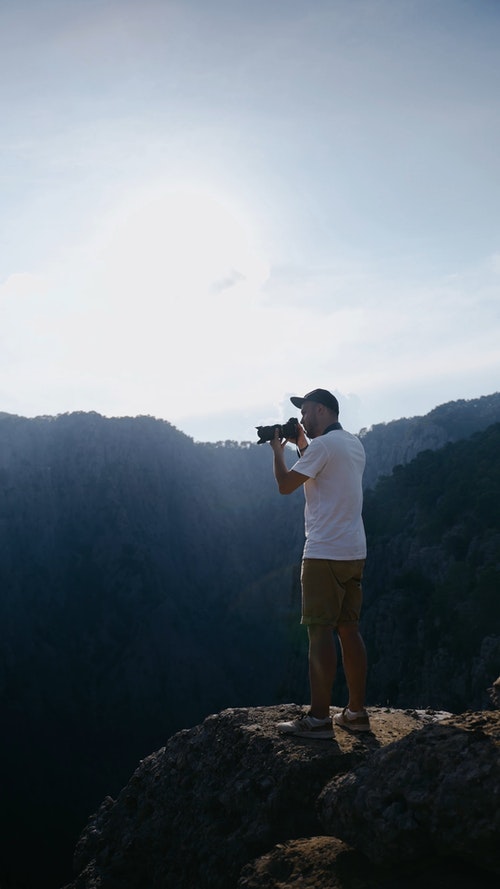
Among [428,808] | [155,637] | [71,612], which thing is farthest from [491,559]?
[71,612]

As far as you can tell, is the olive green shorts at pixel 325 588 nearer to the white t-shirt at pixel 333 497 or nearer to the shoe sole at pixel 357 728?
the white t-shirt at pixel 333 497

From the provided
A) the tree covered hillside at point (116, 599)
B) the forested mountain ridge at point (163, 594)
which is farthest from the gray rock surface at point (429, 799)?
the tree covered hillside at point (116, 599)

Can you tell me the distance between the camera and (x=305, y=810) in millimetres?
4137

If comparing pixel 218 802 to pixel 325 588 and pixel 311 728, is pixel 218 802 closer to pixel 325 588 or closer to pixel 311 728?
pixel 311 728

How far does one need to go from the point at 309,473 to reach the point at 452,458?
38147 millimetres

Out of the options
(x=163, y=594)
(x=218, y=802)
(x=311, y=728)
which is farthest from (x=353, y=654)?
(x=163, y=594)

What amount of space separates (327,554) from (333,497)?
16.3 inches

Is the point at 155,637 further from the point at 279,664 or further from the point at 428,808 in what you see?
the point at 428,808

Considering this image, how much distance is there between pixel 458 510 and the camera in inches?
1369

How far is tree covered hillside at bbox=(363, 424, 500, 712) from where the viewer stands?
2719cm

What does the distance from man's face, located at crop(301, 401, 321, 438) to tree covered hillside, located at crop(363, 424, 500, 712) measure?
22983mm

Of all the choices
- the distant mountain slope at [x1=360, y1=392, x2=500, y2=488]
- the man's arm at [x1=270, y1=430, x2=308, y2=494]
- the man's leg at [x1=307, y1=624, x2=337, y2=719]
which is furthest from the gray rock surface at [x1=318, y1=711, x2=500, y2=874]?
the distant mountain slope at [x1=360, y1=392, x2=500, y2=488]

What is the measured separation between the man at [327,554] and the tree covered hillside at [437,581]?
22.4 metres

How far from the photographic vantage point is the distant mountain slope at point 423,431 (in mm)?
66312
